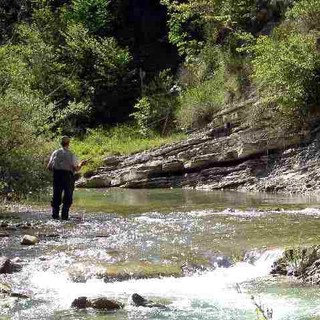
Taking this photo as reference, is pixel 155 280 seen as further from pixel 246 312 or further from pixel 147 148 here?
pixel 147 148

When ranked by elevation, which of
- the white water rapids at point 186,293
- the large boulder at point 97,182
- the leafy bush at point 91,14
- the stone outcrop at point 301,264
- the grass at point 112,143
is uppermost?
the leafy bush at point 91,14

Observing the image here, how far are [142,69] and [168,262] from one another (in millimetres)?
33139

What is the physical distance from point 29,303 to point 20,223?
266 inches

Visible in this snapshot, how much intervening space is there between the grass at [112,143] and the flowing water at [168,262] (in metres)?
14.1

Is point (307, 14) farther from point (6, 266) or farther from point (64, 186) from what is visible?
point (6, 266)

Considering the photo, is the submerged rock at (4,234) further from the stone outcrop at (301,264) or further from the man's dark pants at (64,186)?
the stone outcrop at (301,264)

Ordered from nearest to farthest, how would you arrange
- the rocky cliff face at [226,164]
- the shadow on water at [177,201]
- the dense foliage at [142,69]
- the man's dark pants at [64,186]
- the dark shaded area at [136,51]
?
the man's dark pants at [64,186] < the shadow on water at [177,201] < the dense foliage at [142,69] < the rocky cliff face at [226,164] < the dark shaded area at [136,51]

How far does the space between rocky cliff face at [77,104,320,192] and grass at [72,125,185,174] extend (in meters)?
1.52

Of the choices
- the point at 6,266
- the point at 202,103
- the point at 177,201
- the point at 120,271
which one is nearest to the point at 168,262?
the point at 120,271

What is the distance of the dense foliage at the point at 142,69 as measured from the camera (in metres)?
19.7

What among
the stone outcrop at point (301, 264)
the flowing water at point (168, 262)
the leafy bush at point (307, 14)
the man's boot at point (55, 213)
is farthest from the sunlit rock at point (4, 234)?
the leafy bush at point (307, 14)

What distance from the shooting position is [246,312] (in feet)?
26.9

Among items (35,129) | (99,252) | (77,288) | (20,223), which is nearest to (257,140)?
(35,129)

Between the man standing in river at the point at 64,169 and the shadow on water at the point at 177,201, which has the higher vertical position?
the man standing in river at the point at 64,169
